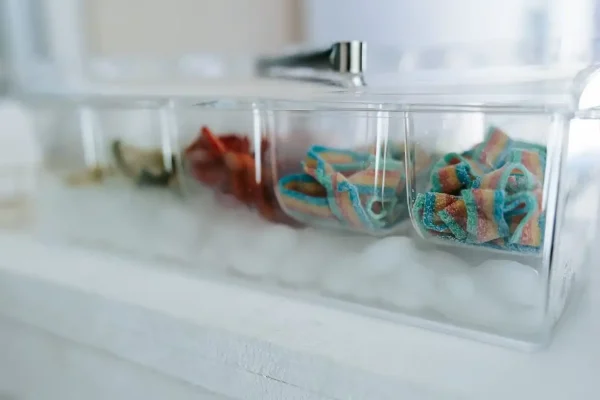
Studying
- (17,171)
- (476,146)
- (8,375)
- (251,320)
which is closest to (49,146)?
(17,171)

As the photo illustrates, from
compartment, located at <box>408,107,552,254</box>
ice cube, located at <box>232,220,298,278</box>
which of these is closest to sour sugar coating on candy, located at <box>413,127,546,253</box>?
compartment, located at <box>408,107,552,254</box>

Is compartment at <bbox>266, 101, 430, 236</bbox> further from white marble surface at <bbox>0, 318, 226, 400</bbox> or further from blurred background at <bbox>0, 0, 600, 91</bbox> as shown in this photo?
blurred background at <bbox>0, 0, 600, 91</bbox>

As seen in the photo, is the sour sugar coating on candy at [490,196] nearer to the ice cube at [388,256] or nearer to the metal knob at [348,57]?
the ice cube at [388,256]

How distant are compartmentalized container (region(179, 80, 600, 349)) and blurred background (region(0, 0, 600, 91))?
275mm

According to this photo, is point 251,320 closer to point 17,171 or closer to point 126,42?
point 17,171

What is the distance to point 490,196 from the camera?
351mm

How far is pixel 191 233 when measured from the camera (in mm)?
519

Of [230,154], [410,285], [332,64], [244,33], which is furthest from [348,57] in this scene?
[244,33]

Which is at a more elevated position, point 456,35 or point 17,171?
point 456,35

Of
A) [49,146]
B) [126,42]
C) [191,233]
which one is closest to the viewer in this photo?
[191,233]

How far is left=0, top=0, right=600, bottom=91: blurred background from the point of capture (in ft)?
2.25

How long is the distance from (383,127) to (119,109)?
0.30 m

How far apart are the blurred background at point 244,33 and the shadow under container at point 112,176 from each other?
0.82ft

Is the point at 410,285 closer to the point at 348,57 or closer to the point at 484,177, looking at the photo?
the point at 484,177
